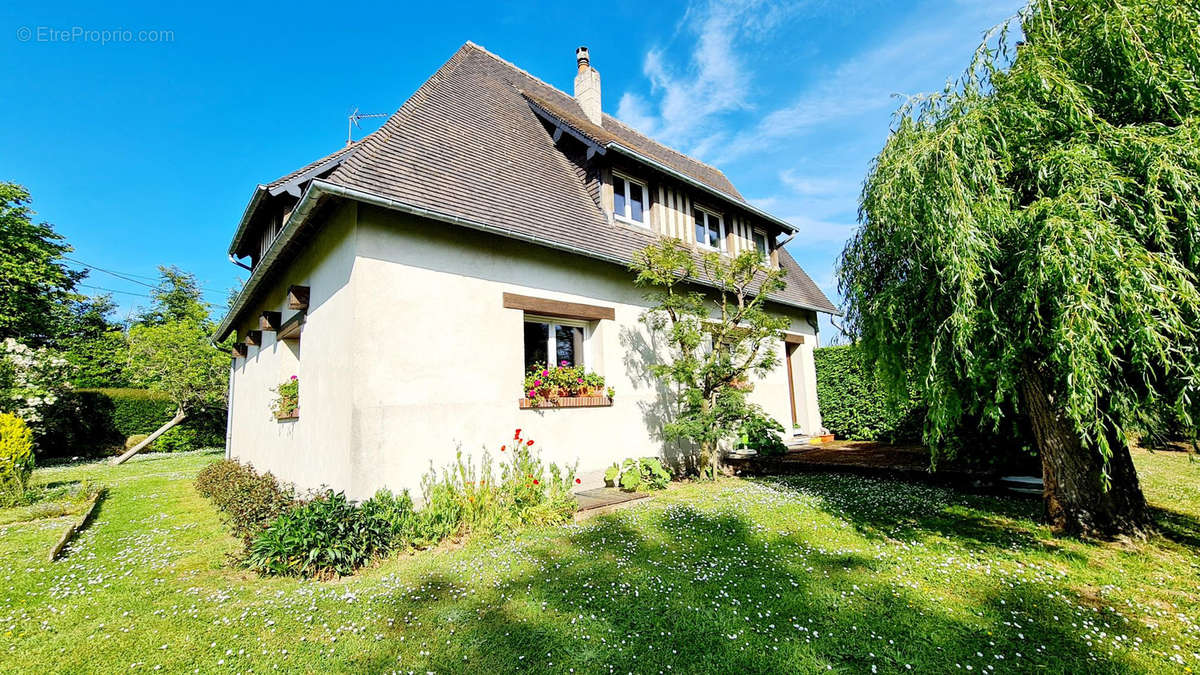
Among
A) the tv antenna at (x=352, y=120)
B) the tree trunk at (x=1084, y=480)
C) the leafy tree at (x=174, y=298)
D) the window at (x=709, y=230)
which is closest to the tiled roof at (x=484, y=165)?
the window at (x=709, y=230)

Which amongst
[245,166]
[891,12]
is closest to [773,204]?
[891,12]

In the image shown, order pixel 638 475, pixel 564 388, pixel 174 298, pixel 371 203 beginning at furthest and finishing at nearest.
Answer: pixel 174 298, pixel 638 475, pixel 564 388, pixel 371 203

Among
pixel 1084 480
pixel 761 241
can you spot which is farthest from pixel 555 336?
pixel 761 241

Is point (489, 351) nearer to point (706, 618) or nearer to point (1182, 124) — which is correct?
point (706, 618)

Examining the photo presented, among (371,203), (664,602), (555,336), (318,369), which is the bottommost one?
(664,602)

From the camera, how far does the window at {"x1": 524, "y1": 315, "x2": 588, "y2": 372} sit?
735 cm

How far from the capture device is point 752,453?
945 centimetres

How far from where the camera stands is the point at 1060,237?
3.49 meters

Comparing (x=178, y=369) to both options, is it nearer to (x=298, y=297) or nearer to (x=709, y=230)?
(x=298, y=297)

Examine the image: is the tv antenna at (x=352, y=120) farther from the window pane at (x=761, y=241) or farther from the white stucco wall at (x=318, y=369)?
the window pane at (x=761, y=241)

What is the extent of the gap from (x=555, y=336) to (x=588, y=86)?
8.01 m

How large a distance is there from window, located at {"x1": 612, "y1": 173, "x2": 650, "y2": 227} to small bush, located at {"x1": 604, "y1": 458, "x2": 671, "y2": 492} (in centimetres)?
456

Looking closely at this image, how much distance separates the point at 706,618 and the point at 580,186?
764cm

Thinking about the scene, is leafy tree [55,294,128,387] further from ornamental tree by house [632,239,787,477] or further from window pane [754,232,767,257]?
window pane [754,232,767,257]
